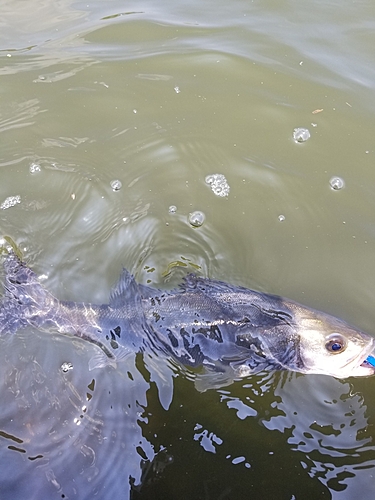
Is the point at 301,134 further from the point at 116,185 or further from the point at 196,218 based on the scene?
the point at 116,185

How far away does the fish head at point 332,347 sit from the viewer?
343 centimetres

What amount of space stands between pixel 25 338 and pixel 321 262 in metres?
2.78

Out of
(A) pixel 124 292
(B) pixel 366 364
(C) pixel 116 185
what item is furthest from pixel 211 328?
(C) pixel 116 185

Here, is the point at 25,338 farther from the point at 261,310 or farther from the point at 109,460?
the point at 261,310

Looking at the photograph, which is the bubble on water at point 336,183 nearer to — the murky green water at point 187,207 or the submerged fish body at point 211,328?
the murky green water at point 187,207

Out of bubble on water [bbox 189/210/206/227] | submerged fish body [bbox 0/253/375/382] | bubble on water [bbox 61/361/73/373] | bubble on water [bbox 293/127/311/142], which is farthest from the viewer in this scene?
bubble on water [bbox 293/127/311/142]

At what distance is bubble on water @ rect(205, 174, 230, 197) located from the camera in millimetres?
4625

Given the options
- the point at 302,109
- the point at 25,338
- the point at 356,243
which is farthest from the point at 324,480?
the point at 302,109

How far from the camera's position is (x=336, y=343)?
3.46 meters

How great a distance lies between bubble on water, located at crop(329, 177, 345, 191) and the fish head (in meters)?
1.60

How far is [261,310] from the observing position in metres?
3.66

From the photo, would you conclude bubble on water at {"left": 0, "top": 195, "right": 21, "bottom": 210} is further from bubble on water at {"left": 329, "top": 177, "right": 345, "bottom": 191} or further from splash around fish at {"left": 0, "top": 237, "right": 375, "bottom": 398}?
bubble on water at {"left": 329, "top": 177, "right": 345, "bottom": 191}

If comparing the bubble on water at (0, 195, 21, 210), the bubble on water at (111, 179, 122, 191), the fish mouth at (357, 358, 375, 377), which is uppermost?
the bubble on water at (111, 179, 122, 191)

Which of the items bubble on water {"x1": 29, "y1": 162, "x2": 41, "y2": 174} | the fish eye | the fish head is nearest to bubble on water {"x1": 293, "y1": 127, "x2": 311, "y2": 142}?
the fish head
